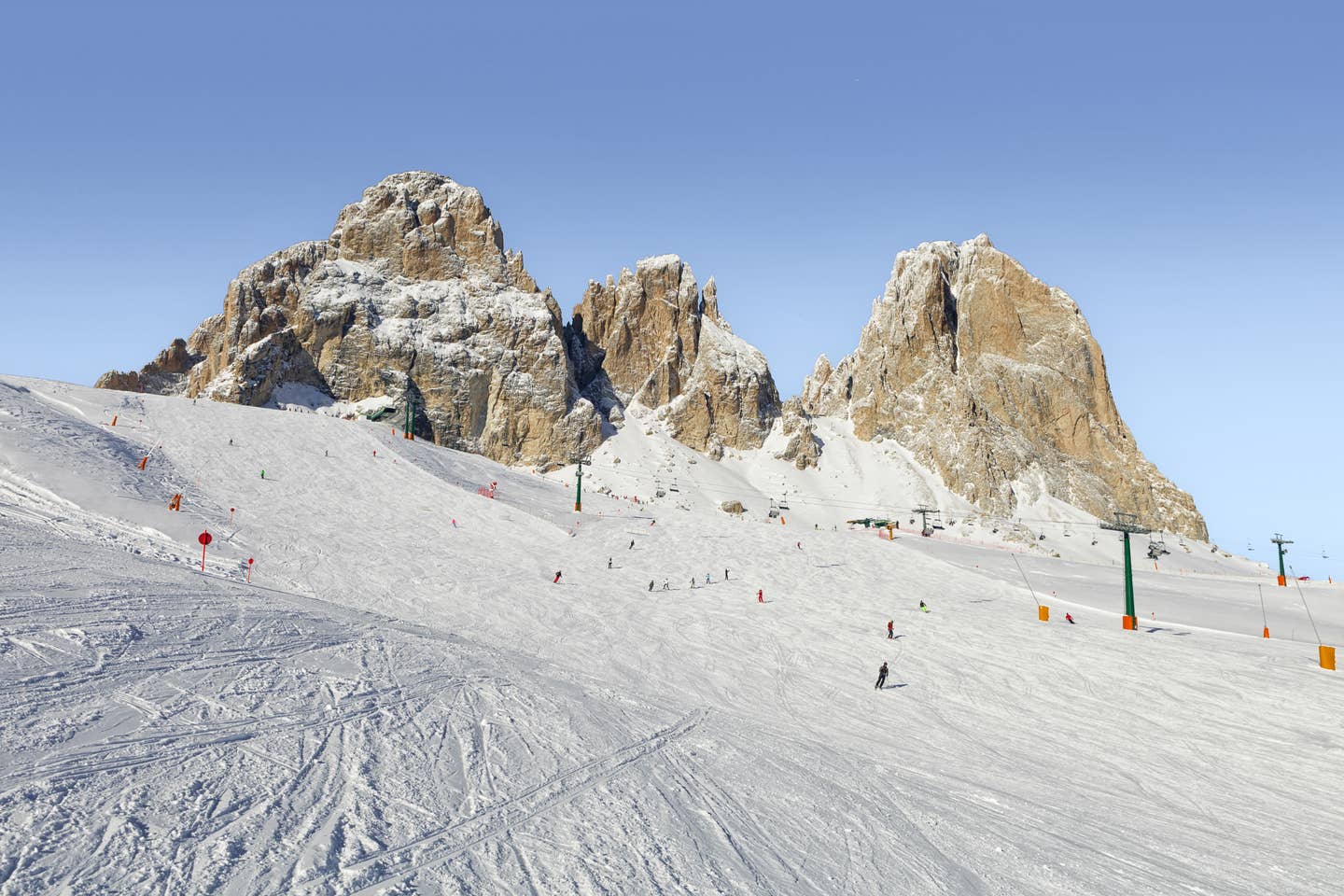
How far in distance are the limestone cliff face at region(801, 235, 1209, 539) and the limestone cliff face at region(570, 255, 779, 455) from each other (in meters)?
20.5

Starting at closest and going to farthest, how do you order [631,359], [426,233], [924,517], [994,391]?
[924,517], [426,233], [994,391], [631,359]

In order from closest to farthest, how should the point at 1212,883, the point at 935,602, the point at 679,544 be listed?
the point at 1212,883
the point at 935,602
the point at 679,544

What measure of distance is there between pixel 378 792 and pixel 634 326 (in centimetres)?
12424

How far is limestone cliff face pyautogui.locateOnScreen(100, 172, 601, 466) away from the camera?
10294cm

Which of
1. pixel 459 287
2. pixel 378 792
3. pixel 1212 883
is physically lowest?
pixel 1212 883

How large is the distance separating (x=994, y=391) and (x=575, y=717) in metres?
125

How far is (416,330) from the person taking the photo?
107m

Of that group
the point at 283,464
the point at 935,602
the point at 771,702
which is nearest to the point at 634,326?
the point at 283,464

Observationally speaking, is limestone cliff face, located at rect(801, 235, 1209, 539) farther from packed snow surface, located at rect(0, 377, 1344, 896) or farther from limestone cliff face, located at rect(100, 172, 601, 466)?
packed snow surface, located at rect(0, 377, 1344, 896)

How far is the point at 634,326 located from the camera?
131 m

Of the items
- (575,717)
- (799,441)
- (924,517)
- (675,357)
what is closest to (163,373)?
(675,357)

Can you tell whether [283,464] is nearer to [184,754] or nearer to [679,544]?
[679,544]

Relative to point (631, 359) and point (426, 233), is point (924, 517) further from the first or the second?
point (426, 233)

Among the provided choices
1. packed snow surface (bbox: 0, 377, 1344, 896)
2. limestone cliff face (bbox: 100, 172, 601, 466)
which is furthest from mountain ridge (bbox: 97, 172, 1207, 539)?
packed snow surface (bbox: 0, 377, 1344, 896)
